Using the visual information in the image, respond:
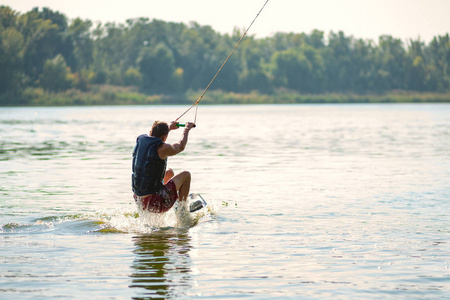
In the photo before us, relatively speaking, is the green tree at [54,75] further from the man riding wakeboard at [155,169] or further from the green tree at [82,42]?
the man riding wakeboard at [155,169]

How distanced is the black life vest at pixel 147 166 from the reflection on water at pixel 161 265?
0.64 metres

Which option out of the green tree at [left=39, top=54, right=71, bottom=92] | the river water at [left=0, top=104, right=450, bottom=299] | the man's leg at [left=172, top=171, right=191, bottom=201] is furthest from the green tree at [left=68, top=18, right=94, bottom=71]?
the man's leg at [left=172, top=171, right=191, bottom=201]

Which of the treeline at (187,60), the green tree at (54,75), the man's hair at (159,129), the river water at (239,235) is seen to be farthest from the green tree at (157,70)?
the man's hair at (159,129)

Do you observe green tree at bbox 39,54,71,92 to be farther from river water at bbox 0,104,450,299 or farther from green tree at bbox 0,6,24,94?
river water at bbox 0,104,450,299

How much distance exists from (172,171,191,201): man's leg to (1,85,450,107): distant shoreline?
92.2 meters

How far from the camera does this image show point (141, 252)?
874cm

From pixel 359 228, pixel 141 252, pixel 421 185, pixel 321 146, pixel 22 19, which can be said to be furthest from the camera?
pixel 22 19

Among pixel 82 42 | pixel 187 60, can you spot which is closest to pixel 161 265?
pixel 82 42

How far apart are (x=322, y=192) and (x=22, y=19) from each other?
333ft

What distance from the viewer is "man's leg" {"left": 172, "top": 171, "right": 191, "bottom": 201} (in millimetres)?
10516

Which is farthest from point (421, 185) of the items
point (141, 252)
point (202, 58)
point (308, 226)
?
point (202, 58)

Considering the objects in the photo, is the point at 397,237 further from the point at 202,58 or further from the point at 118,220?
the point at 202,58

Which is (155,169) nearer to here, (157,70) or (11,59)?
(11,59)

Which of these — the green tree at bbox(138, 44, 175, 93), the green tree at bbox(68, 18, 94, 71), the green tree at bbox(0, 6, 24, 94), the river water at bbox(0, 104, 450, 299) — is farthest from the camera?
the green tree at bbox(138, 44, 175, 93)
